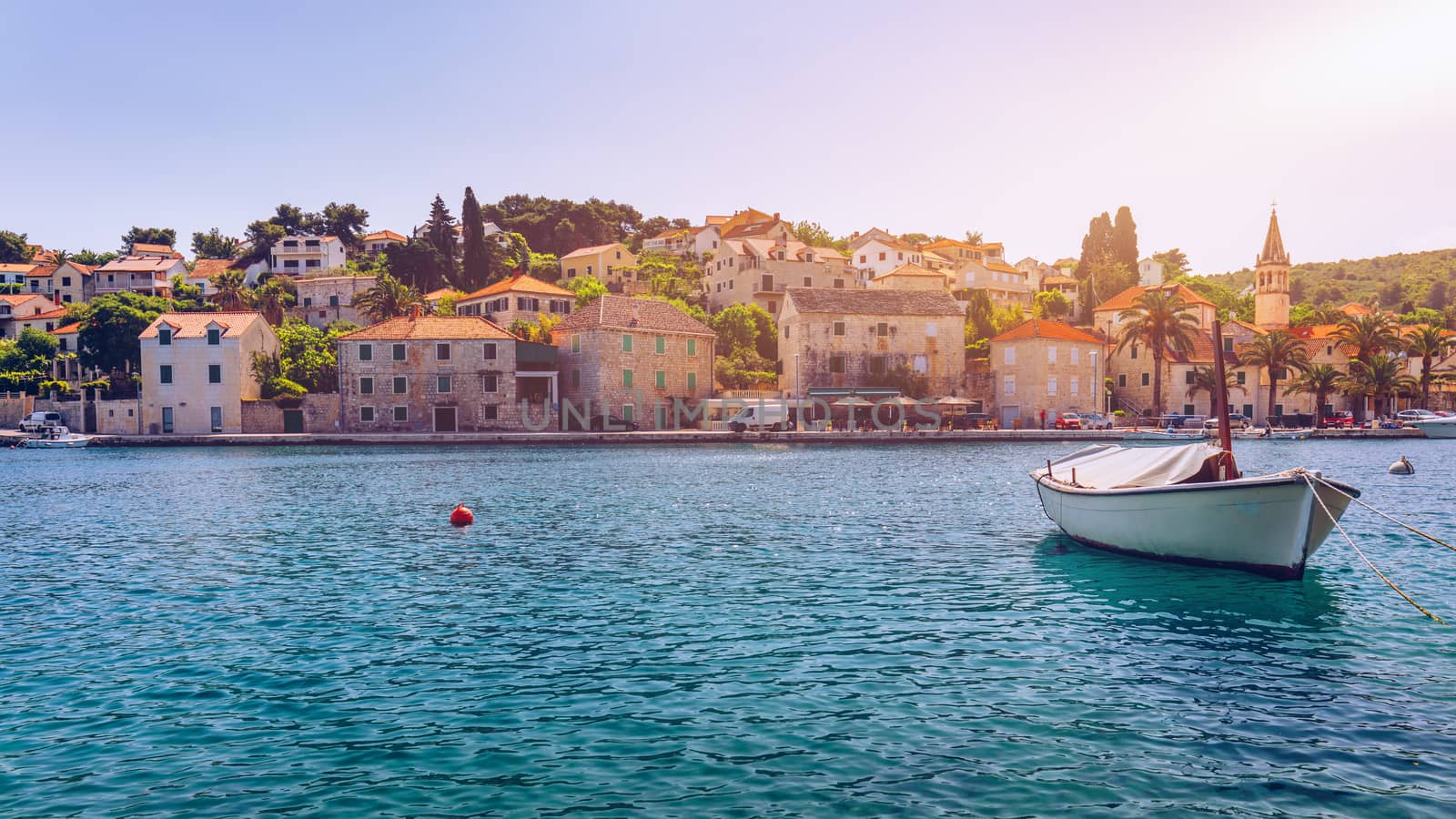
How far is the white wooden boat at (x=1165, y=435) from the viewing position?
56.4 meters

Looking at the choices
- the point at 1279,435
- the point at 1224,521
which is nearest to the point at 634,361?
the point at 1279,435

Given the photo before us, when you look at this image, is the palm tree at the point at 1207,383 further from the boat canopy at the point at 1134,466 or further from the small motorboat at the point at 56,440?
the small motorboat at the point at 56,440

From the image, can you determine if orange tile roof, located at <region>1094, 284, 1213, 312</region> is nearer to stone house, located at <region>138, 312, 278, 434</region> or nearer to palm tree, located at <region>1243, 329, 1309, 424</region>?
palm tree, located at <region>1243, 329, 1309, 424</region>

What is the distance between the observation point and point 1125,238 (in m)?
104

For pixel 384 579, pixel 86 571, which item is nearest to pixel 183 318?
pixel 86 571

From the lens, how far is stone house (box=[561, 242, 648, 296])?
293ft

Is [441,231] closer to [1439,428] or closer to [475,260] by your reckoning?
[475,260]

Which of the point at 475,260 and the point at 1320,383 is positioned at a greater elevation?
the point at 475,260

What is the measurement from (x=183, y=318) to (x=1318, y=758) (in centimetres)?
6935

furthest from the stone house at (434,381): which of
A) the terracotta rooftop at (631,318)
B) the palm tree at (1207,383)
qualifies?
the palm tree at (1207,383)

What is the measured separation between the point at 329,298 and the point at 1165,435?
244 ft

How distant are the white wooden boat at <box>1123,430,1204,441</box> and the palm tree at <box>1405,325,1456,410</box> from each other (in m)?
24.7

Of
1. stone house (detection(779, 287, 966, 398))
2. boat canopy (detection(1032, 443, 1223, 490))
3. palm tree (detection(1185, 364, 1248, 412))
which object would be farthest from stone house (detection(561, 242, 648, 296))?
boat canopy (detection(1032, 443, 1223, 490))

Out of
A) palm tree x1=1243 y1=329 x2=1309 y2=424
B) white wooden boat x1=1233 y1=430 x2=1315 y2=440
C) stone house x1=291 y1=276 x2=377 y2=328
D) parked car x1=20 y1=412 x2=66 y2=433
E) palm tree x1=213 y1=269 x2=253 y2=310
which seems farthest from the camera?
stone house x1=291 y1=276 x2=377 y2=328
